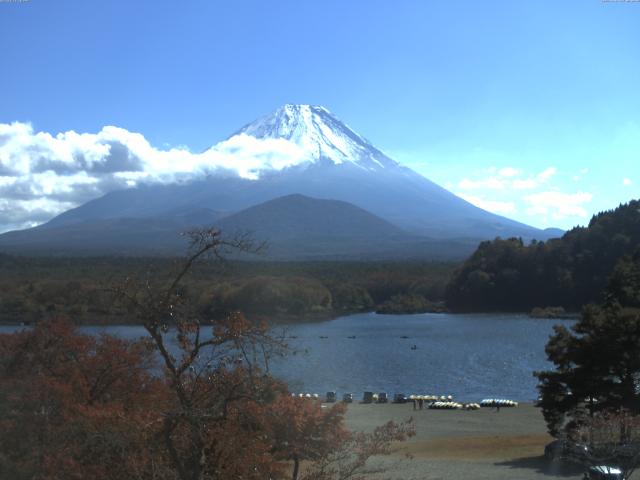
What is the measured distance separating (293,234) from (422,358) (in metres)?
87.5

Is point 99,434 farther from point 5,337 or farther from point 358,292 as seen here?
point 358,292

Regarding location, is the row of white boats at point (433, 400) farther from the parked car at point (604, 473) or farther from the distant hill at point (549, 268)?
the distant hill at point (549, 268)

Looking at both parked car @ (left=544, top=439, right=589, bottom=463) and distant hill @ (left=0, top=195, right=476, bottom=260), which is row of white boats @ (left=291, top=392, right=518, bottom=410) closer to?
parked car @ (left=544, top=439, right=589, bottom=463)

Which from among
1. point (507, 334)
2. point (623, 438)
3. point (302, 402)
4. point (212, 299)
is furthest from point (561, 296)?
point (302, 402)

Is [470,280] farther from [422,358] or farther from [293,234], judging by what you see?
[293,234]

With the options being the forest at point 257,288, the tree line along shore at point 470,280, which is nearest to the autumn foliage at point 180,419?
the forest at point 257,288

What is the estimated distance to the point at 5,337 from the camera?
308 inches

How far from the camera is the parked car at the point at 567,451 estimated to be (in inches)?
349

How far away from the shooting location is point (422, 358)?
2984 cm

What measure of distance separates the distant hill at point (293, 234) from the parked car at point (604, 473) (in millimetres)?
80113

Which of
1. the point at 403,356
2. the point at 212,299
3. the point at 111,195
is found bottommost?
the point at 403,356

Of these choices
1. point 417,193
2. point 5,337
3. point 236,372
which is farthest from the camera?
point 417,193

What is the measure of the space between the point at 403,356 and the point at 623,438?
72.8 ft

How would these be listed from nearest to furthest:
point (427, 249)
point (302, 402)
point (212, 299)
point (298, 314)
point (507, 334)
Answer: point (302, 402) < point (212, 299) < point (507, 334) < point (298, 314) < point (427, 249)
